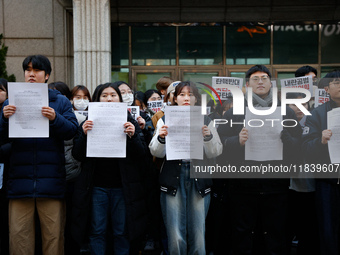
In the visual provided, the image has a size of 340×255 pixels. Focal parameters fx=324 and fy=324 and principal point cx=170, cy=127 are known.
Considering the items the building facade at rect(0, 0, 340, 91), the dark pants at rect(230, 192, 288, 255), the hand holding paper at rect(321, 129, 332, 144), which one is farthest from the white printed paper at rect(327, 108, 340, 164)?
the building facade at rect(0, 0, 340, 91)

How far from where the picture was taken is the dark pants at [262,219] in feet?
11.1

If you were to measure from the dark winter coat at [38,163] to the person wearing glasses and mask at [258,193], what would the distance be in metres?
1.70

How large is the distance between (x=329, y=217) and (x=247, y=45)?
6.54 m

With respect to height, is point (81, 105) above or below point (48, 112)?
above

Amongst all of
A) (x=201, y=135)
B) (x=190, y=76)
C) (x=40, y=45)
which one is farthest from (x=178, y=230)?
(x=40, y=45)

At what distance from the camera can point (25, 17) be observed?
326 inches

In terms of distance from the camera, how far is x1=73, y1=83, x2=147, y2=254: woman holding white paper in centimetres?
334

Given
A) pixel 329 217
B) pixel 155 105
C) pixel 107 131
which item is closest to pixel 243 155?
pixel 329 217

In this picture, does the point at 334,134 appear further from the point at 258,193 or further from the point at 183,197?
the point at 183,197

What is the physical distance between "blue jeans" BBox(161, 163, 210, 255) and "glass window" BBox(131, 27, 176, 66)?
622 centimetres

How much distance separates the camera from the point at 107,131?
329cm

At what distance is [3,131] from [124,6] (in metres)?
6.25

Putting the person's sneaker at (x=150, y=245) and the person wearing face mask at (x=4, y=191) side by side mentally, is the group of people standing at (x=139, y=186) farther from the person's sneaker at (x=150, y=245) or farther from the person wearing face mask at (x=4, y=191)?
the person's sneaker at (x=150, y=245)

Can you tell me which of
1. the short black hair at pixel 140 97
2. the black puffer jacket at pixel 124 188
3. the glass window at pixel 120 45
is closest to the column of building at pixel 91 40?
the glass window at pixel 120 45
